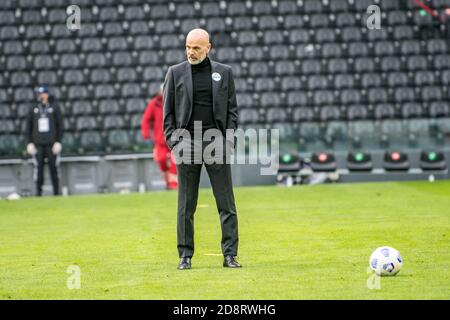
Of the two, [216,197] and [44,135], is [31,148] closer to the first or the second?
[44,135]

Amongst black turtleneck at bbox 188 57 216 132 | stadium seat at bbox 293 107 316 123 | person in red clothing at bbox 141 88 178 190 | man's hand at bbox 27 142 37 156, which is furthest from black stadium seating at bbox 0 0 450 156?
black turtleneck at bbox 188 57 216 132

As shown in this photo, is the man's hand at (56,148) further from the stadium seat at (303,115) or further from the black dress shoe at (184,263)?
the black dress shoe at (184,263)

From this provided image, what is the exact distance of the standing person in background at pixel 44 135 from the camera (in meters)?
27.1

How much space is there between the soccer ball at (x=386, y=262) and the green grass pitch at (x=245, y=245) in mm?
145

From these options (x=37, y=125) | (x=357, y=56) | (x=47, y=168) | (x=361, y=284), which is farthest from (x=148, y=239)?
(x=357, y=56)

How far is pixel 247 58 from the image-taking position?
33.8 m

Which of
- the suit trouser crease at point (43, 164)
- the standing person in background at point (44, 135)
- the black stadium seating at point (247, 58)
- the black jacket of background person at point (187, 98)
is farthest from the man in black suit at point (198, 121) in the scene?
the black stadium seating at point (247, 58)

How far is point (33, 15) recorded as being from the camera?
34.2 m

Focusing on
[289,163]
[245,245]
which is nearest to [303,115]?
[289,163]

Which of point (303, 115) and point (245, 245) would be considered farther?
point (303, 115)

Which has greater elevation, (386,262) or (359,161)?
(386,262)

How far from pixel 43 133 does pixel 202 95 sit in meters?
15.9

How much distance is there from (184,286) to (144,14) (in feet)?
80.1

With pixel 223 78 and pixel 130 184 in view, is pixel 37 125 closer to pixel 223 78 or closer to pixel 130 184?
pixel 130 184
